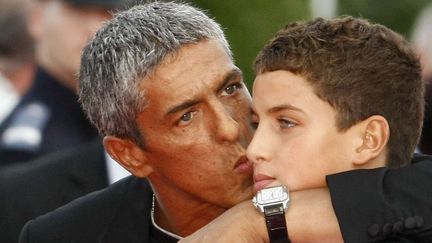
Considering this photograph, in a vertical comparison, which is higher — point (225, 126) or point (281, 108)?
point (281, 108)

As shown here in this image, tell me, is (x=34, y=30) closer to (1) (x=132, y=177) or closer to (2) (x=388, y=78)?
(1) (x=132, y=177)

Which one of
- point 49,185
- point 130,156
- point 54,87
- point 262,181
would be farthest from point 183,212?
point 54,87

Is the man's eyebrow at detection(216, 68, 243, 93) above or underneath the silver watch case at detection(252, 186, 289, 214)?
underneath

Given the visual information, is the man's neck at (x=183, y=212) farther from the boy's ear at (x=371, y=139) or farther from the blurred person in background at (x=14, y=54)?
the blurred person in background at (x=14, y=54)

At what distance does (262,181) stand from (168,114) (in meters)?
0.85

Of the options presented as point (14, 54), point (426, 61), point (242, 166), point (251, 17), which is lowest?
point (426, 61)

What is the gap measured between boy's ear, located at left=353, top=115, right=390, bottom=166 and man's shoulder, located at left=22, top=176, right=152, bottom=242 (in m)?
1.50

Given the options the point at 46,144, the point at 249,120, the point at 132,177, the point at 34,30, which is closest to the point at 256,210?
the point at 249,120

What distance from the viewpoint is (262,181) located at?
433 centimetres

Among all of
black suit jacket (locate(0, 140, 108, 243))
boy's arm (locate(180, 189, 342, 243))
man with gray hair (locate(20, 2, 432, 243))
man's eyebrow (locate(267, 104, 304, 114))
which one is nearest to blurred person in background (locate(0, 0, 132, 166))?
black suit jacket (locate(0, 140, 108, 243))

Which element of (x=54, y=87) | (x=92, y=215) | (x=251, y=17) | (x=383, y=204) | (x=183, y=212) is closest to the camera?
(x=383, y=204)

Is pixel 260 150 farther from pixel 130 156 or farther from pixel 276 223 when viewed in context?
pixel 130 156

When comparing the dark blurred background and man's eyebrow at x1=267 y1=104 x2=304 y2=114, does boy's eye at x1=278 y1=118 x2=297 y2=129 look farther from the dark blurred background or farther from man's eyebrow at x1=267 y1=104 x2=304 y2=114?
the dark blurred background

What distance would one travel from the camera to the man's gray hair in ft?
16.8
